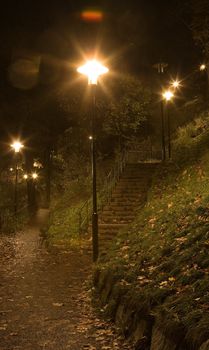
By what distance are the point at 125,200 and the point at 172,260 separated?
12.6 m

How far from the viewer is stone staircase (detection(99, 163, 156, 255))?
1798cm

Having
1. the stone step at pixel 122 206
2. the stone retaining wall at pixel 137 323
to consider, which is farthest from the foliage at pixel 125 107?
the stone retaining wall at pixel 137 323

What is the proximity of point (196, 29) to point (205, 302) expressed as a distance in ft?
36.4

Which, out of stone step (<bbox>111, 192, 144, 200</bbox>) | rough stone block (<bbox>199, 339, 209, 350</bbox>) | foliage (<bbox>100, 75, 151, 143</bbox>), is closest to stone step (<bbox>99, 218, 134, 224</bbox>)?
stone step (<bbox>111, 192, 144, 200</bbox>)

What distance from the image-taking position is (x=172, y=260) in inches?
329

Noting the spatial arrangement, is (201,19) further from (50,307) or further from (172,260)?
(50,307)

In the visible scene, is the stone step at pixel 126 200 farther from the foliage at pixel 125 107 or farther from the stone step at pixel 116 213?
the foliage at pixel 125 107

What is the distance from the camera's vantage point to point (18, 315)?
870 centimetres

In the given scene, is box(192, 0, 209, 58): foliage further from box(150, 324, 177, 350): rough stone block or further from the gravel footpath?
box(150, 324, 177, 350): rough stone block

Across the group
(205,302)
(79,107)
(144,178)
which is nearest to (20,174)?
(79,107)

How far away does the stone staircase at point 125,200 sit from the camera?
59.0 feet

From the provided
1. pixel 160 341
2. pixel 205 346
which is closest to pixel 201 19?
pixel 160 341

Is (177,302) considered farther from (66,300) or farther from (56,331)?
(66,300)

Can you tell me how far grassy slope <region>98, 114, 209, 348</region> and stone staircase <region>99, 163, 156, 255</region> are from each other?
2000 millimetres
